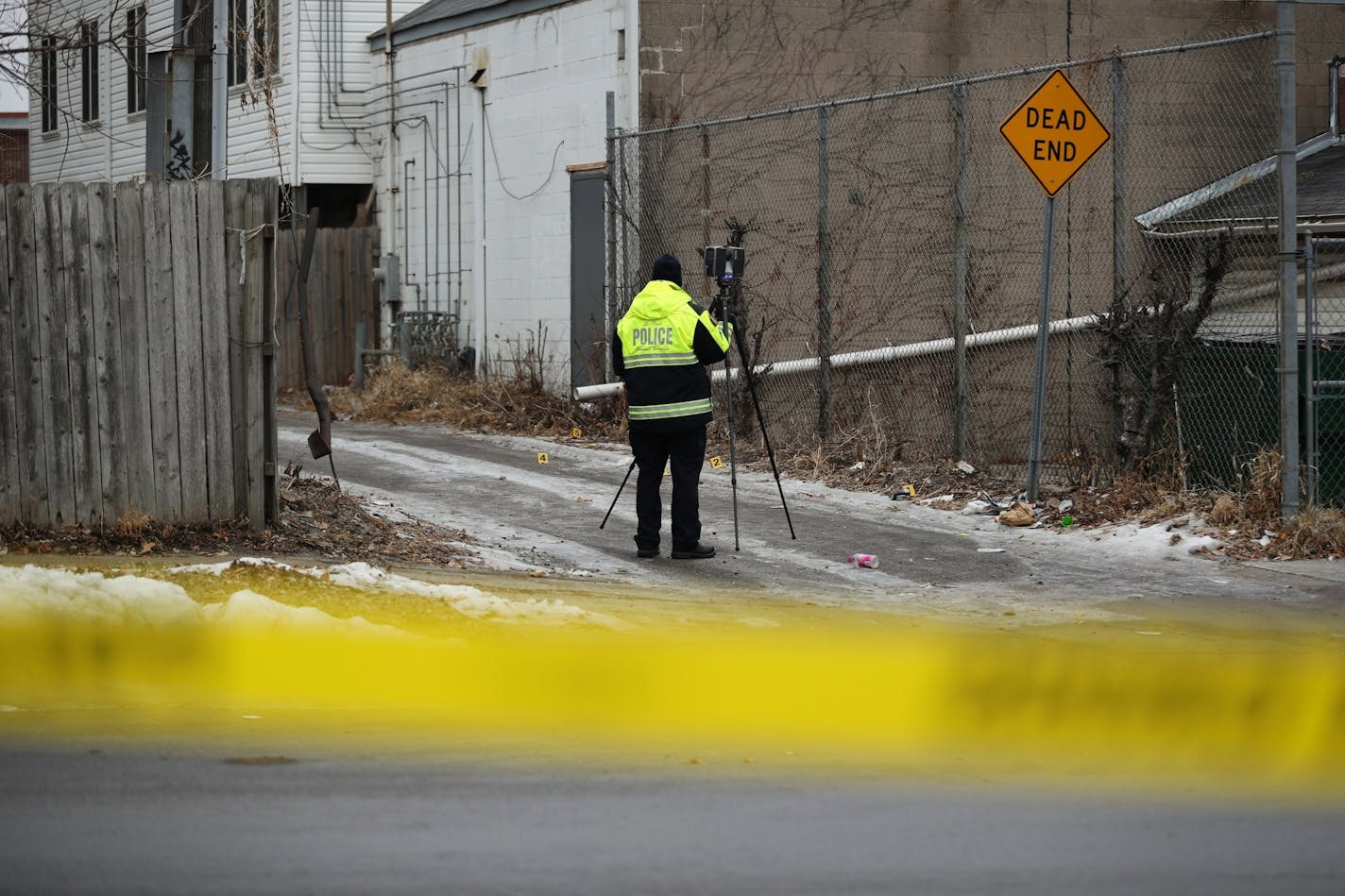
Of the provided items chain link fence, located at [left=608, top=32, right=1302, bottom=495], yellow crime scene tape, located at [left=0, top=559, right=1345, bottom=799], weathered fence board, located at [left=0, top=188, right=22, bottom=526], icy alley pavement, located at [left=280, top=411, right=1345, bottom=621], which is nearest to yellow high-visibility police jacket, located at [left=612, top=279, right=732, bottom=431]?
icy alley pavement, located at [left=280, top=411, right=1345, bottom=621]

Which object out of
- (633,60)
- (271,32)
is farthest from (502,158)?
(271,32)

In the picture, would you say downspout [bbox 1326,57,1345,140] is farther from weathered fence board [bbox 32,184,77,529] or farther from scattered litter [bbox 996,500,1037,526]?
weathered fence board [bbox 32,184,77,529]

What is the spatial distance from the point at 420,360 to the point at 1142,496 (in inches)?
458

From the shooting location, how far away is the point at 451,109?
21.3 m

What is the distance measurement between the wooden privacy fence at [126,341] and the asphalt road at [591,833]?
4281 mm

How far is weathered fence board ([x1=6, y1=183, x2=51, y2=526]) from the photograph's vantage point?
377 inches

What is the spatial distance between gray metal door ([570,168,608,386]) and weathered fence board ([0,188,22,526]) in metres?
9.05

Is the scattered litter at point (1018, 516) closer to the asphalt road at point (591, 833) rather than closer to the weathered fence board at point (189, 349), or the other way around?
the weathered fence board at point (189, 349)

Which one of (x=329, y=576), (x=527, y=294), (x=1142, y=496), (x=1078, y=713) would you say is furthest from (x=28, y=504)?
(x=527, y=294)

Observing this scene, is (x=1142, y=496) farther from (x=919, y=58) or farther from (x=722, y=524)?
(x=919, y=58)

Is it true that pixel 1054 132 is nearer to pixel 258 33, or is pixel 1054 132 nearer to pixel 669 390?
pixel 669 390

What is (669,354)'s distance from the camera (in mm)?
10461

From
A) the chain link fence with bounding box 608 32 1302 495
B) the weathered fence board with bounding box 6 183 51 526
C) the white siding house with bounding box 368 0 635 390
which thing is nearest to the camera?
the weathered fence board with bounding box 6 183 51 526

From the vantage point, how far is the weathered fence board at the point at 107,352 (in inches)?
378
